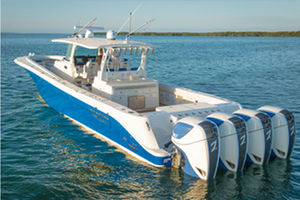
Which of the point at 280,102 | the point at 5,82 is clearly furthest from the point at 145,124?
the point at 5,82

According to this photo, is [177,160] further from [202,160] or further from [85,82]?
[85,82]

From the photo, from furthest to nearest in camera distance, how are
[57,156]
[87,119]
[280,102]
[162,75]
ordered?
[162,75] < [280,102] < [87,119] < [57,156]

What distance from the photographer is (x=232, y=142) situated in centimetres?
654

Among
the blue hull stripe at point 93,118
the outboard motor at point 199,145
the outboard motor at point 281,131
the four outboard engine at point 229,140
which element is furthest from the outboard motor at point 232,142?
the blue hull stripe at point 93,118

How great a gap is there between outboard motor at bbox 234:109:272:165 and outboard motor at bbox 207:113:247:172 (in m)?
0.40

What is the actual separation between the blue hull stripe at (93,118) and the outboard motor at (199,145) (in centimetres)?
68

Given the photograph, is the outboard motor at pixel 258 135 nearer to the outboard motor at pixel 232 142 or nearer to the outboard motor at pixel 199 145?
the outboard motor at pixel 232 142

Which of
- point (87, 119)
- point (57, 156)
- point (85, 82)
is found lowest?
point (57, 156)

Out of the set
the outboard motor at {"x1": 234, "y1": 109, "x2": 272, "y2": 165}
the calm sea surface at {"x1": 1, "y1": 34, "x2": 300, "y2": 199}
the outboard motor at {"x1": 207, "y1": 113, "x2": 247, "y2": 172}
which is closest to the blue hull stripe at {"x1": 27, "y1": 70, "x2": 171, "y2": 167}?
the calm sea surface at {"x1": 1, "y1": 34, "x2": 300, "y2": 199}

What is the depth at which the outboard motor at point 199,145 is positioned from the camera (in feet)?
20.3

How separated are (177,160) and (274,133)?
100.0 inches

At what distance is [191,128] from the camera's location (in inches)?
250

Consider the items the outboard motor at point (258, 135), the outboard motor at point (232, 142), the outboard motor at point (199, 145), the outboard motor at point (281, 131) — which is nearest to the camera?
the outboard motor at point (199, 145)

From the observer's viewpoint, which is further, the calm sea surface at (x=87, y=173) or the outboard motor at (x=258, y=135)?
the outboard motor at (x=258, y=135)
